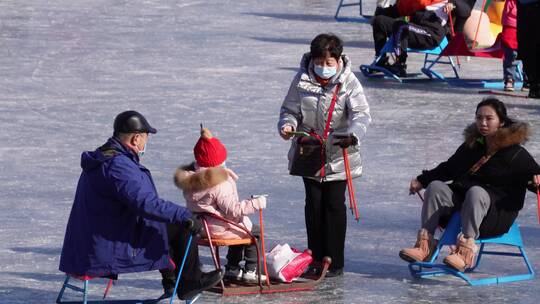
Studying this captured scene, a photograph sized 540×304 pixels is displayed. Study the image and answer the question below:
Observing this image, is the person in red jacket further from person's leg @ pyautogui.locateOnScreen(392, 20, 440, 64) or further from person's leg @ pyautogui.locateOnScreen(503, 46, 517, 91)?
person's leg @ pyautogui.locateOnScreen(392, 20, 440, 64)

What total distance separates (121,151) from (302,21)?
15075 mm

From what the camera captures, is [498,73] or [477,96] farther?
[498,73]

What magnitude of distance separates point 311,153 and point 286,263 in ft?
2.12

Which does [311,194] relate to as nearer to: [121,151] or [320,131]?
Answer: [320,131]

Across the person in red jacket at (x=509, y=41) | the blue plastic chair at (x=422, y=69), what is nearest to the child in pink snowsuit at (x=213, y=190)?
the person in red jacket at (x=509, y=41)

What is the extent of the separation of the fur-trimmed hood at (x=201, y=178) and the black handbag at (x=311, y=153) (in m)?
0.76

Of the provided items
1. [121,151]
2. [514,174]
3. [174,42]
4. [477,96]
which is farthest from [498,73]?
[121,151]

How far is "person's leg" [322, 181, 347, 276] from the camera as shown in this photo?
320 inches

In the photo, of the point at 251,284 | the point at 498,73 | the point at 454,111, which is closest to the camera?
the point at 251,284

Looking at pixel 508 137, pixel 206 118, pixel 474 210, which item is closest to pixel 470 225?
pixel 474 210

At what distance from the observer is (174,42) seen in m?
18.9

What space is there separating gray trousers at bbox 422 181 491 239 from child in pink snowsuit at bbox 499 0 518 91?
296 inches

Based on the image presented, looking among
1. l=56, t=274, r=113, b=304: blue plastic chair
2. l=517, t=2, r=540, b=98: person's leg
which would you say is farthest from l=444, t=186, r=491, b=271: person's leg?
l=517, t=2, r=540, b=98: person's leg

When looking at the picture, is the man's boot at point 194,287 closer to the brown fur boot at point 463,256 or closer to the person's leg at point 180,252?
the person's leg at point 180,252
